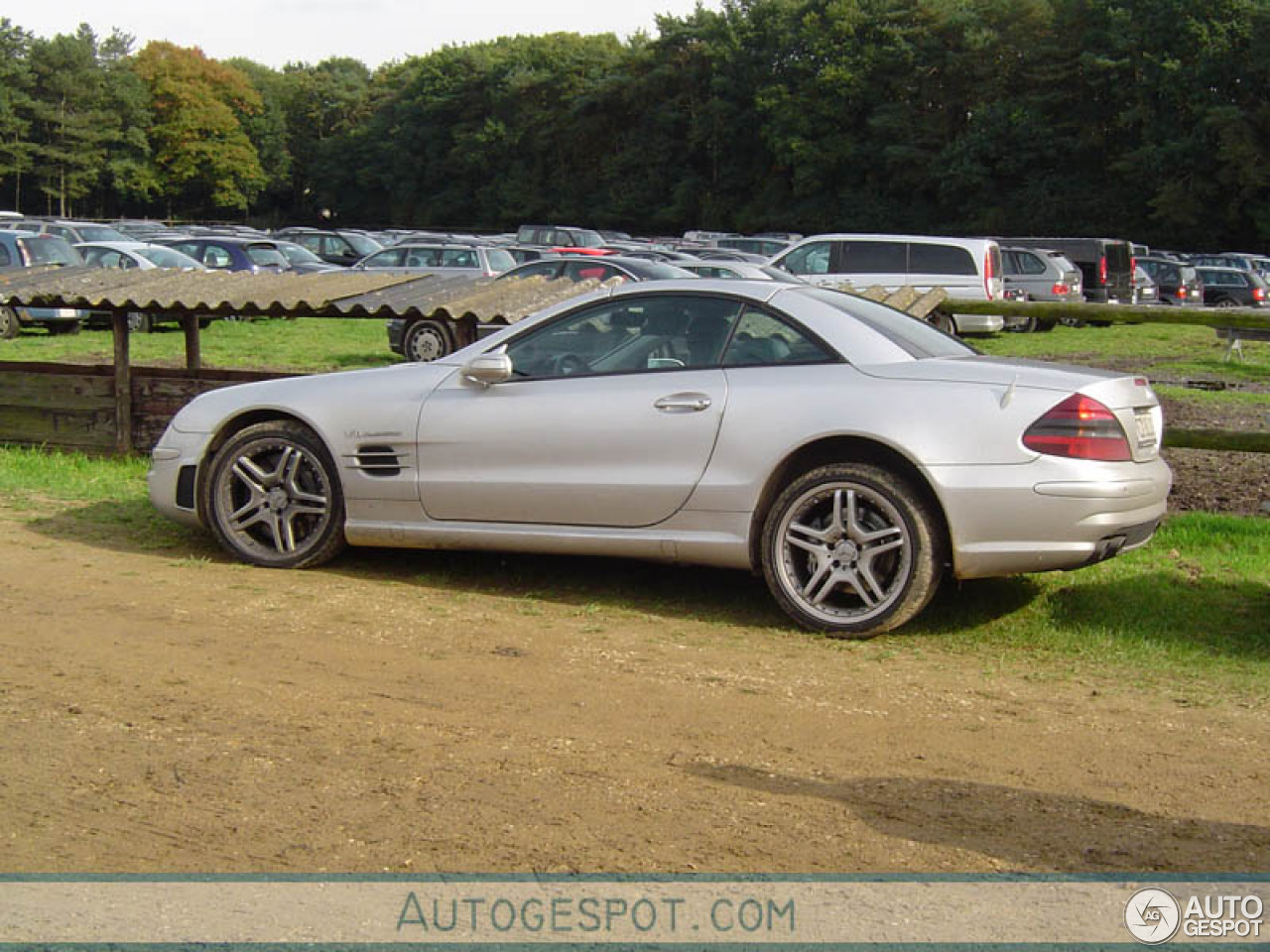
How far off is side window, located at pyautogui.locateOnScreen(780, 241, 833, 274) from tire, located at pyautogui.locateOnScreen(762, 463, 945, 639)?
65.6ft

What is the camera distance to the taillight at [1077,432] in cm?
659

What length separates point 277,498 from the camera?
8.15m

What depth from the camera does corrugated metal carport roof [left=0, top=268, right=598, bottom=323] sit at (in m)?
10.5

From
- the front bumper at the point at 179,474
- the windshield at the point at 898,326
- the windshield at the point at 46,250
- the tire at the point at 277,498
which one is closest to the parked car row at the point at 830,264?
the windshield at the point at 46,250

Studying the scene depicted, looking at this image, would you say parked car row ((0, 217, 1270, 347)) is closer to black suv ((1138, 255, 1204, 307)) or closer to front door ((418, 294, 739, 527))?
black suv ((1138, 255, 1204, 307))

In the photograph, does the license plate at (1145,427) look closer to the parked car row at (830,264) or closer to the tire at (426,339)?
the parked car row at (830,264)

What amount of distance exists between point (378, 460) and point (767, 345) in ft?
6.79

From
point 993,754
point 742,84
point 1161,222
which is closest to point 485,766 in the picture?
point 993,754

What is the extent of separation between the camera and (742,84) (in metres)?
82.9

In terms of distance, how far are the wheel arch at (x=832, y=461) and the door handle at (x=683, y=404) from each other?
19.0 inches

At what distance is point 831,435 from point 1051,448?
0.94m

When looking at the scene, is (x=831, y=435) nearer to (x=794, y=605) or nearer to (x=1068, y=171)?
(x=794, y=605)

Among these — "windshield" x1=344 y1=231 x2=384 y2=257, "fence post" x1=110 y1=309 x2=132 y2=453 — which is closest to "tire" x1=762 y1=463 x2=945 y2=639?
"fence post" x1=110 y1=309 x2=132 y2=453

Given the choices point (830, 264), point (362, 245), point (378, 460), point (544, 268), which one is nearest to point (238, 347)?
point (544, 268)
